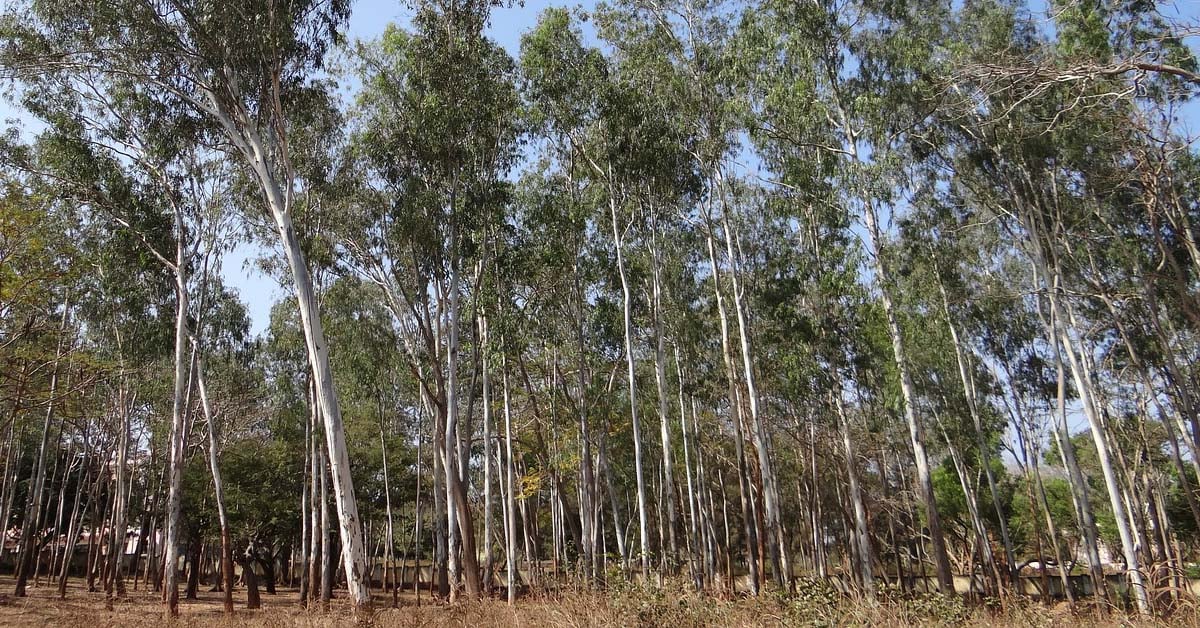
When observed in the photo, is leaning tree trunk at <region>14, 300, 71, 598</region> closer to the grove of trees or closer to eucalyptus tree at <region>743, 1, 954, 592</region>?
the grove of trees

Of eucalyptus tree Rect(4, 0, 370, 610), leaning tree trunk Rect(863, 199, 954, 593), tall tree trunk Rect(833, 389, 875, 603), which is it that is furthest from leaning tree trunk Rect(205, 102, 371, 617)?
leaning tree trunk Rect(863, 199, 954, 593)

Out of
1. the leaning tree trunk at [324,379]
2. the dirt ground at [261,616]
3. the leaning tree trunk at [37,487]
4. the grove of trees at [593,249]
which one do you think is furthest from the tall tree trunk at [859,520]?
the leaning tree trunk at [37,487]

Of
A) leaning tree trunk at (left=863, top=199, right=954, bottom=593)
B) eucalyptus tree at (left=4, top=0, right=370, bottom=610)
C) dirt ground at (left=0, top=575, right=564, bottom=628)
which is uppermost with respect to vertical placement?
eucalyptus tree at (left=4, top=0, right=370, bottom=610)

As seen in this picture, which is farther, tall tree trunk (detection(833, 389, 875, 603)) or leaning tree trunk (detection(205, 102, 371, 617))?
tall tree trunk (detection(833, 389, 875, 603))

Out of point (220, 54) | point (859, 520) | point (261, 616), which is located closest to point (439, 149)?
point (220, 54)

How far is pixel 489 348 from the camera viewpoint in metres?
15.6

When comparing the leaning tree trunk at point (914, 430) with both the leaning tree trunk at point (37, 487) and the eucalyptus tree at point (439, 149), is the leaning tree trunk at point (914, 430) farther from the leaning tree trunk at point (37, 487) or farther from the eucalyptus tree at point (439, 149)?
the leaning tree trunk at point (37, 487)

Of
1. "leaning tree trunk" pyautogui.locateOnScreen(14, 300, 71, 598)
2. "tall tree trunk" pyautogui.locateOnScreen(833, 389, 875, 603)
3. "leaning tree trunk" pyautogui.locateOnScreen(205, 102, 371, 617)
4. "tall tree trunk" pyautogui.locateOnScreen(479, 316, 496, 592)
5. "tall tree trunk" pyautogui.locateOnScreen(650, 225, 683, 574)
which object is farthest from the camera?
"leaning tree trunk" pyautogui.locateOnScreen(14, 300, 71, 598)

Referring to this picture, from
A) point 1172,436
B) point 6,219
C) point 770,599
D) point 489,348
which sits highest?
point 6,219

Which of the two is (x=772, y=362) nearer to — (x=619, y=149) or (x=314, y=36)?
(x=619, y=149)

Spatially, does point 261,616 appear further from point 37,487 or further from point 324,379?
point 37,487

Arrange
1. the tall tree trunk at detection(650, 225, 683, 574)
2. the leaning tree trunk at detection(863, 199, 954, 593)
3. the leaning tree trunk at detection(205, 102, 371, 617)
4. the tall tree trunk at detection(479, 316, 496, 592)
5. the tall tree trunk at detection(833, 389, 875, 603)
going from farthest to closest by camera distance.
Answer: the tall tree trunk at detection(479, 316, 496, 592) < the tall tree trunk at detection(650, 225, 683, 574) < the tall tree trunk at detection(833, 389, 875, 603) < the leaning tree trunk at detection(863, 199, 954, 593) < the leaning tree trunk at detection(205, 102, 371, 617)

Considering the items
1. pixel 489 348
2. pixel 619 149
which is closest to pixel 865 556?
pixel 489 348

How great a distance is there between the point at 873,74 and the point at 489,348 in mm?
10173
